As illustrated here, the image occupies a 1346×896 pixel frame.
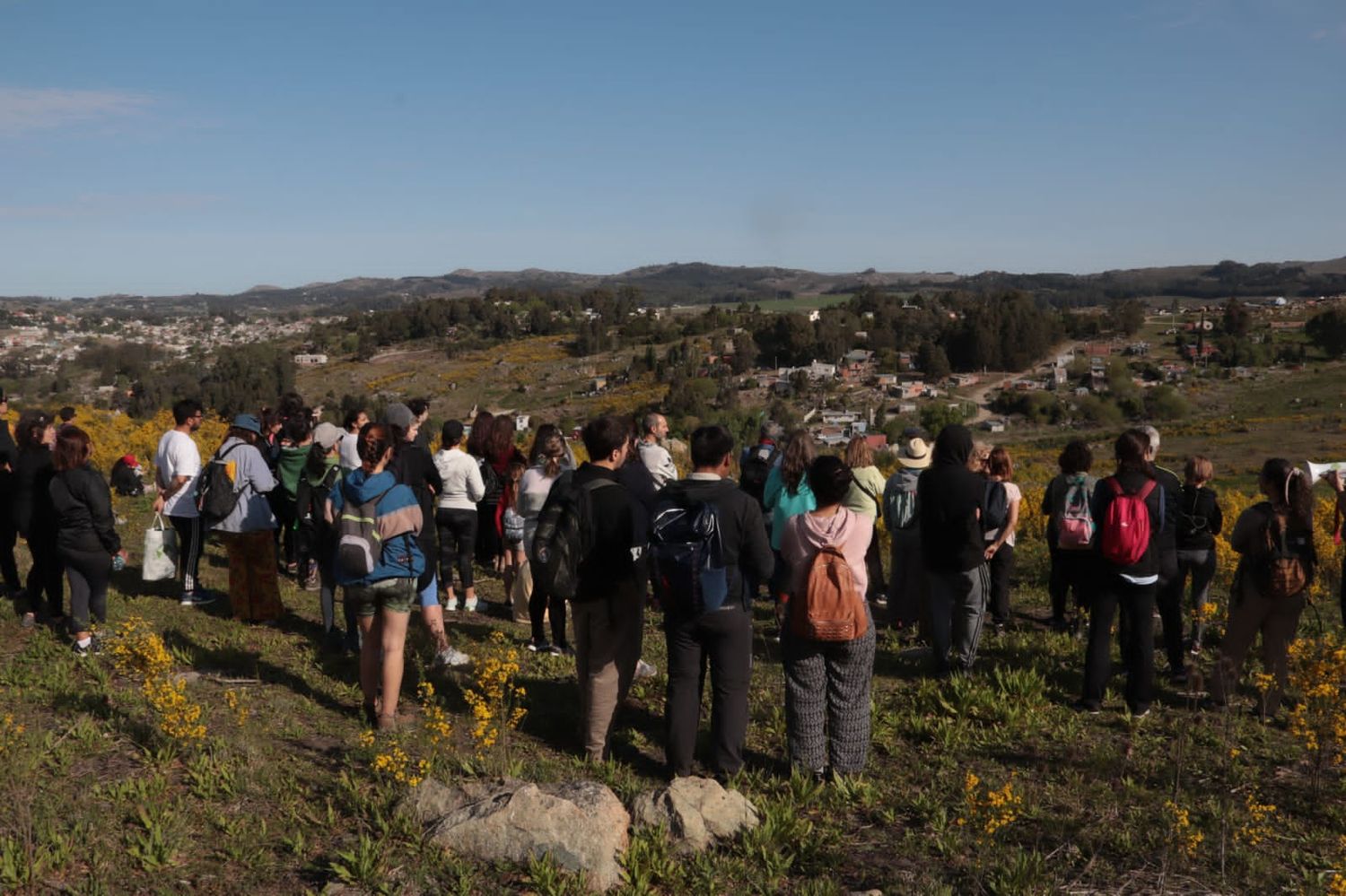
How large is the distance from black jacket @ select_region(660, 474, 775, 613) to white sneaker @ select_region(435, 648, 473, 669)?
2.53m

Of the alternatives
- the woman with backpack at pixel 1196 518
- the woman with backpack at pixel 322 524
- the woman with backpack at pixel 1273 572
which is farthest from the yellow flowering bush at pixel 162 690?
the woman with backpack at pixel 1196 518

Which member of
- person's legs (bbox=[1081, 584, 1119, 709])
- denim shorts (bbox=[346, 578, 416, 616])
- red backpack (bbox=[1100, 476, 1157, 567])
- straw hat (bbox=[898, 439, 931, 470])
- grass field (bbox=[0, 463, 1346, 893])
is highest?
straw hat (bbox=[898, 439, 931, 470])

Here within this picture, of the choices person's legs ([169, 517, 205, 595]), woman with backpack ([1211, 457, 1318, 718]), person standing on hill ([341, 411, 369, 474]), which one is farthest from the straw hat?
person's legs ([169, 517, 205, 595])

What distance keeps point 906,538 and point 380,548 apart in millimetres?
4051

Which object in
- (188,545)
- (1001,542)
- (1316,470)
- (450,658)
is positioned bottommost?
(450,658)

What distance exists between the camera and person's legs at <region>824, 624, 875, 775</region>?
440cm

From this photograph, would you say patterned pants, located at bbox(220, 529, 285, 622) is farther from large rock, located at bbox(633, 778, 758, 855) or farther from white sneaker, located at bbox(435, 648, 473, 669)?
large rock, located at bbox(633, 778, 758, 855)

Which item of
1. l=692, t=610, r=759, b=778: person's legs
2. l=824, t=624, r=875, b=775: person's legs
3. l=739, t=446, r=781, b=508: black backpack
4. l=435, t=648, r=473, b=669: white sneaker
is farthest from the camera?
l=739, t=446, r=781, b=508: black backpack

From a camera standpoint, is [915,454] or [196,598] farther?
[196,598]

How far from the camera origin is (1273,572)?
5.13m

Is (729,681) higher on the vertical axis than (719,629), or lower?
lower

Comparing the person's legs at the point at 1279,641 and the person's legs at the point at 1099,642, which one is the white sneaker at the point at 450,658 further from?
the person's legs at the point at 1279,641

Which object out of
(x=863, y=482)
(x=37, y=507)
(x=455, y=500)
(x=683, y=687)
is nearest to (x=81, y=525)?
(x=37, y=507)

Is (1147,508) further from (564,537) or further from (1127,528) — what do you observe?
(564,537)
